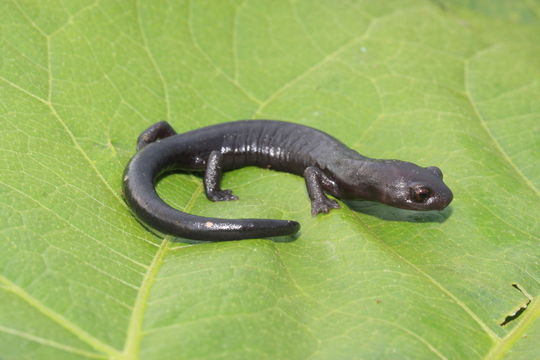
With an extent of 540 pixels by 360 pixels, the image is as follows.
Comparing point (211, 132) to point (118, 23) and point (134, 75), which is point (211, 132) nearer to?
point (134, 75)

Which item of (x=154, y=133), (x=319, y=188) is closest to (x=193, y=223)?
(x=319, y=188)

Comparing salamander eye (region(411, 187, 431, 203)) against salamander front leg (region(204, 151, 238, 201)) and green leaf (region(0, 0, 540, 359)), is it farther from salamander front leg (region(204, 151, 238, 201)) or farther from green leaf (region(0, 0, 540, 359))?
salamander front leg (region(204, 151, 238, 201))

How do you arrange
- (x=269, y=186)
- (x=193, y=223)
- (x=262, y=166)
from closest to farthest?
(x=193, y=223) → (x=269, y=186) → (x=262, y=166)

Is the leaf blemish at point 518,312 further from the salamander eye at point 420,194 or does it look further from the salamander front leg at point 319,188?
the salamander front leg at point 319,188

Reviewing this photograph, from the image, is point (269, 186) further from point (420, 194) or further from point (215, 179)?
point (420, 194)

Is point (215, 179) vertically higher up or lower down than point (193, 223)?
lower down

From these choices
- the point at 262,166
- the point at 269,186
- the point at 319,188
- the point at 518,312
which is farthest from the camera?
the point at 262,166

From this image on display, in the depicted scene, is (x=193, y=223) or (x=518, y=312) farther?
(x=193, y=223)
